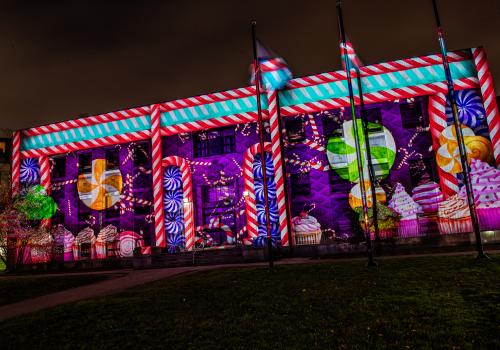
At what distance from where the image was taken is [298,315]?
24.8 ft

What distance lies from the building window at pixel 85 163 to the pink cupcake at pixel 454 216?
2431 cm

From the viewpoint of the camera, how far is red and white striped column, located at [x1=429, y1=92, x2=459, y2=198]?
2134 cm

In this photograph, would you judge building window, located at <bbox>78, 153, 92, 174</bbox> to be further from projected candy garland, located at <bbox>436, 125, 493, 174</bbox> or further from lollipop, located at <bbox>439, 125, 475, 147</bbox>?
lollipop, located at <bbox>439, 125, 475, 147</bbox>

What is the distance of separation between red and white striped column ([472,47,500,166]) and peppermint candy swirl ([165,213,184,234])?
757 inches

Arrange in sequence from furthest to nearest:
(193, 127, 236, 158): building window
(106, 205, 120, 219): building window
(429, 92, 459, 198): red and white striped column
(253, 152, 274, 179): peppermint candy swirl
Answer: (106, 205, 120, 219): building window → (193, 127, 236, 158): building window → (253, 152, 274, 179): peppermint candy swirl → (429, 92, 459, 198): red and white striped column

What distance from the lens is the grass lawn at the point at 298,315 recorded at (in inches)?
237

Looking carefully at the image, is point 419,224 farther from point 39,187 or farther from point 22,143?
point 22,143

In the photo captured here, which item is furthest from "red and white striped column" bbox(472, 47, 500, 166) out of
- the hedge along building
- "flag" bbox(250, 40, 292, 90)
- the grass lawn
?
the grass lawn

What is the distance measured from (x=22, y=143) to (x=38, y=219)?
6.36 meters

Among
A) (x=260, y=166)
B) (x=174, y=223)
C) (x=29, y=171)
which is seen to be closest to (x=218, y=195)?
(x=260, y=166)

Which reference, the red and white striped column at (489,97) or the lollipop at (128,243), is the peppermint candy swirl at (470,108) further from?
the lollipop at (128,243)

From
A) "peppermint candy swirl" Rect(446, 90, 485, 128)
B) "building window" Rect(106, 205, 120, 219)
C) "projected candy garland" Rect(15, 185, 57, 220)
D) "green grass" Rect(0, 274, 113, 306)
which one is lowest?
"green grass" Rect(0, 274, 113, 306)

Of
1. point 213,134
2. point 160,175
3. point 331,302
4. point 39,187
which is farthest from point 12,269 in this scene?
point 331,302

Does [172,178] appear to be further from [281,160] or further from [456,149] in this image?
[456,149]
